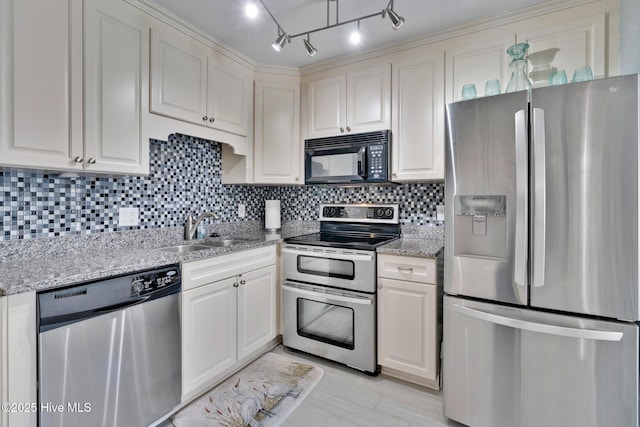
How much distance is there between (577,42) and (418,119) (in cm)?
97

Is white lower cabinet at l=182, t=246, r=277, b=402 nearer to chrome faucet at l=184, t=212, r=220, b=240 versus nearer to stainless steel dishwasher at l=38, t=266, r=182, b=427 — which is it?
stainless steel dishwasher at l=38, t=266, r=182, b=427

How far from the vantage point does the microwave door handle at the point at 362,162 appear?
2.36 m

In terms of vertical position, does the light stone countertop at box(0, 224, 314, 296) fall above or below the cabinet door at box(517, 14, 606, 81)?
below

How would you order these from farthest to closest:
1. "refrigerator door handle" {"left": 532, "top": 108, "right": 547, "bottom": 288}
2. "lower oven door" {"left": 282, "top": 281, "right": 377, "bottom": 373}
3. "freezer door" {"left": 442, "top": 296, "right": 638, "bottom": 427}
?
"lower oven door" {"left": 282, "top": 281, "right": 377, "bottom": 373} → "refrigerator door handle" {"left": 532, "top": 108, "right": 547, "bottom": 288} → "freezer door" {"left": 442, "top": 296, "right": 638, "bottom": 427}

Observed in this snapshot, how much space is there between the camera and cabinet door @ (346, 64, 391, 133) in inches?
92.5

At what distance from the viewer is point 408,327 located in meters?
1.99

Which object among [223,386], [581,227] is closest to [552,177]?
[581,227]

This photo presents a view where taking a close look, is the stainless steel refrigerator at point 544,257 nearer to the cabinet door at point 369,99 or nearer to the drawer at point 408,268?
the drawer at point 408,268

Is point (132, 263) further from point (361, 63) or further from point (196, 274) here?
point (361, 63)

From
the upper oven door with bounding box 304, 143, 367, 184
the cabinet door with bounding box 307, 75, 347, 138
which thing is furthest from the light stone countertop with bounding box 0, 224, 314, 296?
the cabinet door with bounding box 307, 75, 347, 138

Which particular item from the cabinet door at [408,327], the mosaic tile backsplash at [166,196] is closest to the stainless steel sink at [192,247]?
the mosaic tile backsplash at [166,196]

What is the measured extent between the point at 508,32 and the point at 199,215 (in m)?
2.58

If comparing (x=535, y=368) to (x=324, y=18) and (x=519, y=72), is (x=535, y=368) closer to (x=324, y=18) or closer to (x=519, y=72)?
(x=519, y=72)

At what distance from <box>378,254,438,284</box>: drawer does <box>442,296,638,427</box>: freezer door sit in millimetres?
279
